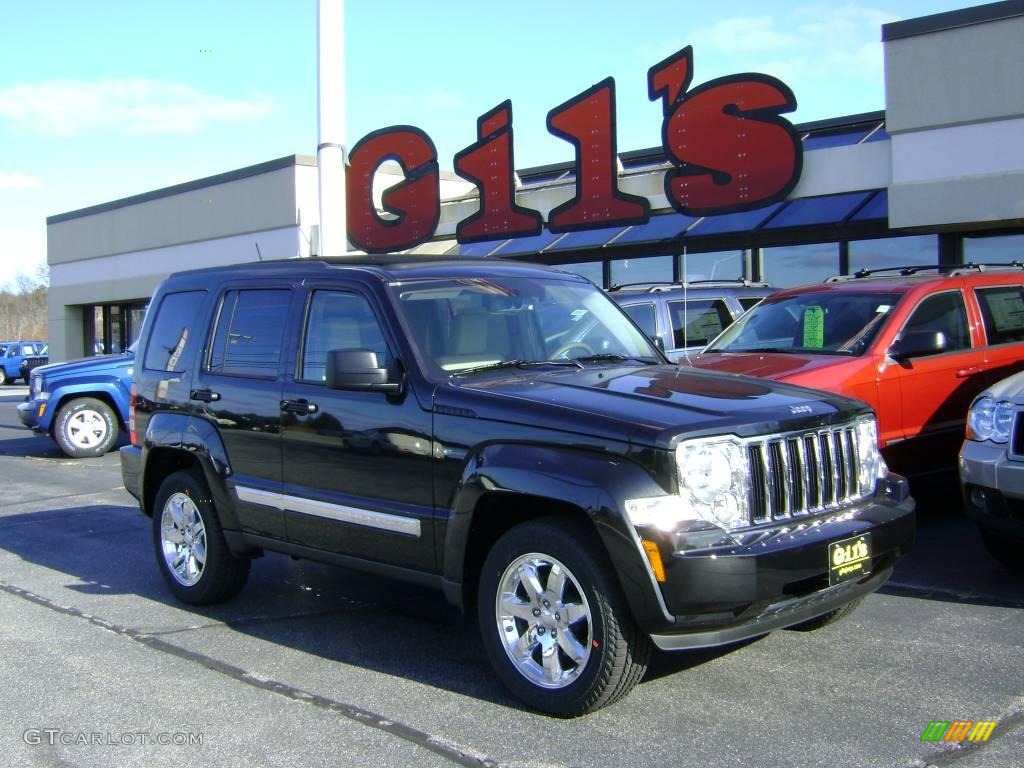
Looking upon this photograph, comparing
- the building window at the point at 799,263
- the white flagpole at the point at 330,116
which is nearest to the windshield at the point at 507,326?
the white flagpole at the point at 330,116

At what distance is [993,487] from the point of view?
19.2 feet

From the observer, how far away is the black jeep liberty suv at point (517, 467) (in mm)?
4133

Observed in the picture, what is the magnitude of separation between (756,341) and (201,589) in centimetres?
491

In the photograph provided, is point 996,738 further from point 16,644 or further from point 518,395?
point 16,644

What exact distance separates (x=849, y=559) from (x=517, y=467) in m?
1.45

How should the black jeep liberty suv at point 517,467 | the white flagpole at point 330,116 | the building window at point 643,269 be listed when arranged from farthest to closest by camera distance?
the building window at point 643,269, the white flagpole at point 330,116, the black jeep liberty suv at point 517,467

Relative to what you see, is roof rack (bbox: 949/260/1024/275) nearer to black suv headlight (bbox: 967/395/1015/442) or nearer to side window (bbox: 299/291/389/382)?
black suv headlight (bbox: 967/395/1015/442)

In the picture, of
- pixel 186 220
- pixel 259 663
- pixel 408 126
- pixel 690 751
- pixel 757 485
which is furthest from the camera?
pixel 186 220

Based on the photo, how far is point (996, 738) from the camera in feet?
13.2

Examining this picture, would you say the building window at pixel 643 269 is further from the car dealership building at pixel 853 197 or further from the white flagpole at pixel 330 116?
the white flagpole at pixel 330 116

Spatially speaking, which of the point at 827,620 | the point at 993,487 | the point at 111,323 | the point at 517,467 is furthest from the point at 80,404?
the point at 111,323

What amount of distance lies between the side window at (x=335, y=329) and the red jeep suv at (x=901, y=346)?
3302 millimetres

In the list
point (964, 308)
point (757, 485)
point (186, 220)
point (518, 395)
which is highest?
point (186, 220)

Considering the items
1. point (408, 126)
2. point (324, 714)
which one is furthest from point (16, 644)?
point (408, 126)
